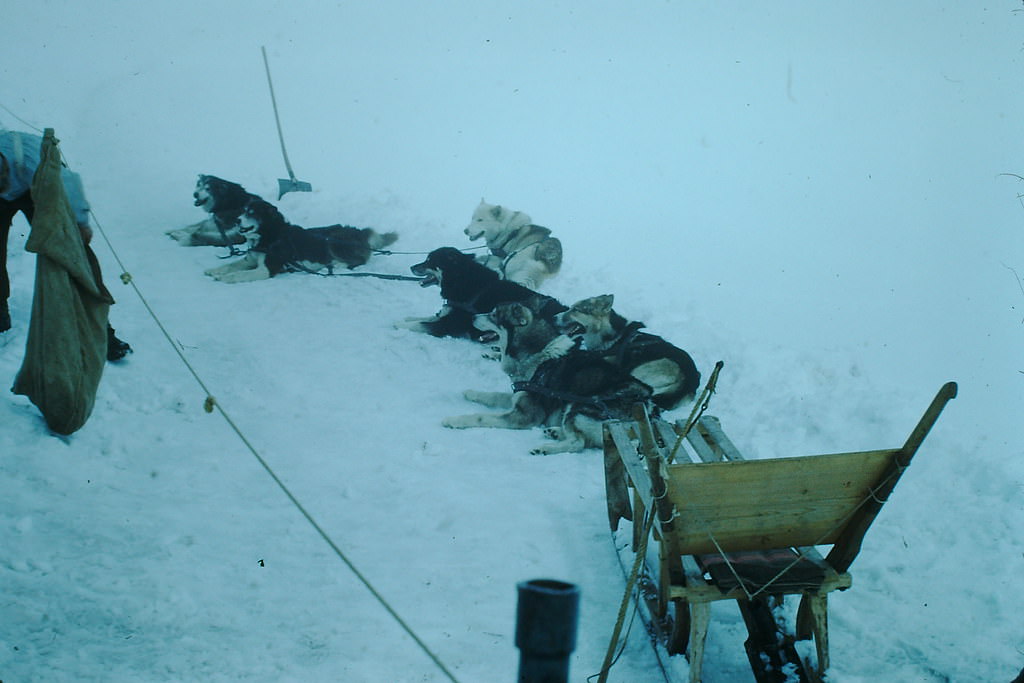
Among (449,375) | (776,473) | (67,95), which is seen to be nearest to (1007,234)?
(449,375)

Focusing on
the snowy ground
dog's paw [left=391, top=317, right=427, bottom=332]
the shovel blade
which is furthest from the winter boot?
the shovel blade

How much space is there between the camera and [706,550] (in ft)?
9.02

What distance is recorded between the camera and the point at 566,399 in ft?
17.0

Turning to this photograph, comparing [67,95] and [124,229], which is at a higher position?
[67,95]

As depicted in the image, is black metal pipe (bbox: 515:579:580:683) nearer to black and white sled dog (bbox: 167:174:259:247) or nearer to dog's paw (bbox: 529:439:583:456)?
dog's paw (bbox: 529:439:583:456)

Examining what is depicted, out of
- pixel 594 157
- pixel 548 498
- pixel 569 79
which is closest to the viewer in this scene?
pixel 548 498

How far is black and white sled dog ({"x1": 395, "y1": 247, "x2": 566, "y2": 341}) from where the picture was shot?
6.86m

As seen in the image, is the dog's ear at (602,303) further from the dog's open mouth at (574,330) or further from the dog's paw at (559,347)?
the dog's paw at (559,347)

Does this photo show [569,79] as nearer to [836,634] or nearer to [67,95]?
[67,95]

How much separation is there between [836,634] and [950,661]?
47cm

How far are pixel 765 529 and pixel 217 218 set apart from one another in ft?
27.3

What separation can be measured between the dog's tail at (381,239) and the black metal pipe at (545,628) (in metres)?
8.29

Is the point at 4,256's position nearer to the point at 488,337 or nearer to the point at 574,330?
the point at 488,337

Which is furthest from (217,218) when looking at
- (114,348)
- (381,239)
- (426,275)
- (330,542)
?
(330,542)
